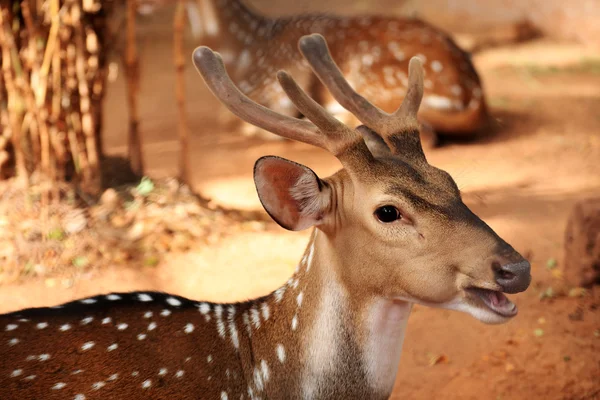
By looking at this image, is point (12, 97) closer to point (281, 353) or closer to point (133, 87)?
point (133, 87)

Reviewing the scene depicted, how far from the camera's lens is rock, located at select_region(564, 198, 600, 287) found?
145 inches

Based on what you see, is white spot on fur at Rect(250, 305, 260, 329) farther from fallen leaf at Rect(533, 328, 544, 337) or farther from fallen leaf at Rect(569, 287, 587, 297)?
fallen leaf at Rect(569, 287, 587, 297)

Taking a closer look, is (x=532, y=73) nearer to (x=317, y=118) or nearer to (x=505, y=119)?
(x=505, y=119)

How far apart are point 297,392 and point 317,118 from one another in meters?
0.89

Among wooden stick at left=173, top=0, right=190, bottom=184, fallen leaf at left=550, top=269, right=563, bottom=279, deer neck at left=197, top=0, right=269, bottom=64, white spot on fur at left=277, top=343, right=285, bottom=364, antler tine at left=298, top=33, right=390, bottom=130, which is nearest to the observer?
white spot on fur at left=277, top=343, right=285, bottom=364

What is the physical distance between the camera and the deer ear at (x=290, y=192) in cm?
205

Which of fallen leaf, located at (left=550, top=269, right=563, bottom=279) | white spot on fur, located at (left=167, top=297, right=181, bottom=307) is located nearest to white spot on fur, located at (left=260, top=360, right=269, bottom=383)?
white spot on fur, located at (left=167, top=297, right=181, bottom=307)

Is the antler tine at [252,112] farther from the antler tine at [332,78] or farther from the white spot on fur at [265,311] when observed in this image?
the white spot on fur at [265,311]

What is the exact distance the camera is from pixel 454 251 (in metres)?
2.01

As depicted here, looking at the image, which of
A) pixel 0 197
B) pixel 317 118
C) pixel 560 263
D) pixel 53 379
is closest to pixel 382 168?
pixel 317 118

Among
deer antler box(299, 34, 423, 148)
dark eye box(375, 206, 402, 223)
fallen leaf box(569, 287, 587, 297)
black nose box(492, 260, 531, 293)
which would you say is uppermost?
deer antler box(299, 34, 423, 148)

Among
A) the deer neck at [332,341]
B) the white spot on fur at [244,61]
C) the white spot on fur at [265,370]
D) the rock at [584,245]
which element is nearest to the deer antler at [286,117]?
the deer neck at [332,341]

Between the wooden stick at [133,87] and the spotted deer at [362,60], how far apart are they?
1.90 metres

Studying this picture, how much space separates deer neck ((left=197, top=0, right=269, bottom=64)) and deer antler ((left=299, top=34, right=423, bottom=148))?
439cm
